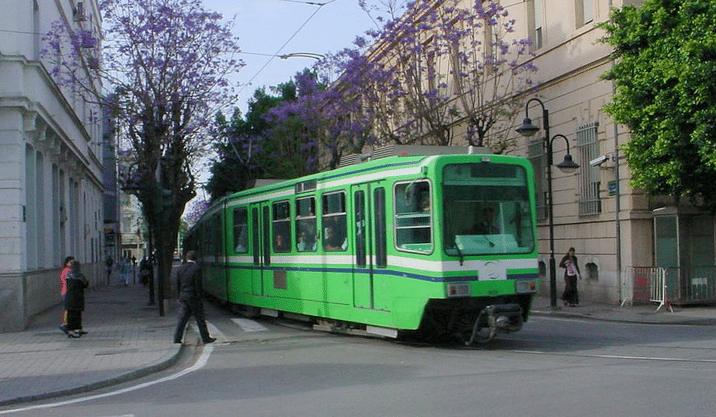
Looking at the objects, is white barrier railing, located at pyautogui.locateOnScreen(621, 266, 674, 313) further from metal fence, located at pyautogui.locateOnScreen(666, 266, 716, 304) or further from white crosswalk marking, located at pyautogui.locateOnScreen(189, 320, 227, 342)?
white crosswalk marking, located at pyautogui.locateOnScreen(189, 320, 227, 342)

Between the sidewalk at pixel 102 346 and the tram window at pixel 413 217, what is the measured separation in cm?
426

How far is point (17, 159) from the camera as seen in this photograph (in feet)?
A: 63.3

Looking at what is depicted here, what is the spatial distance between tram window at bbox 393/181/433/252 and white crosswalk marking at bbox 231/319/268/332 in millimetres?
6119

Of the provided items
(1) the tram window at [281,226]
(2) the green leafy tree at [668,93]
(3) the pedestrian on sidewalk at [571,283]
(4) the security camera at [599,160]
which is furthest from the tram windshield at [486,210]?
(4) the security camera at [599,160]

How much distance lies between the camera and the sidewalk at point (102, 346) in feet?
38.2

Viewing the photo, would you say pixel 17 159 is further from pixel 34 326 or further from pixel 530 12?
pixel 530 12

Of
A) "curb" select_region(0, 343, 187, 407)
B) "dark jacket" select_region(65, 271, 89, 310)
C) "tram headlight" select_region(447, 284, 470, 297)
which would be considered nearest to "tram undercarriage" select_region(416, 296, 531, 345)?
"tram headlight" select_region(447, 284, 470, 297)

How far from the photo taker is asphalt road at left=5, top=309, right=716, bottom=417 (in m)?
8.58

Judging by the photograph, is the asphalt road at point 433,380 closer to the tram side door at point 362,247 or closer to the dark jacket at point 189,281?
the tram side door at point 362,247

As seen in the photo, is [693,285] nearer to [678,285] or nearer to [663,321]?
[678,285]

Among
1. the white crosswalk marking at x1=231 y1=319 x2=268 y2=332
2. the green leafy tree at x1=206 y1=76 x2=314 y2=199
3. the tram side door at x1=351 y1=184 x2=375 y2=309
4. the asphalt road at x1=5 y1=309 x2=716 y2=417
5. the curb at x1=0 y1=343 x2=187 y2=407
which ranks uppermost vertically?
the green leafy tree at x1=206 y1=76 x2=314 y2=199

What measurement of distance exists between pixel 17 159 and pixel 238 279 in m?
6.04

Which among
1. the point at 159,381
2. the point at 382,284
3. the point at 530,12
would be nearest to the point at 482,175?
the point at 382,284

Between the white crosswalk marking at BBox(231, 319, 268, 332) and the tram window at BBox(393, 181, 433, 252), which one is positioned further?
the white crosswalk marking at BBox(231, 319, 268, 332)
